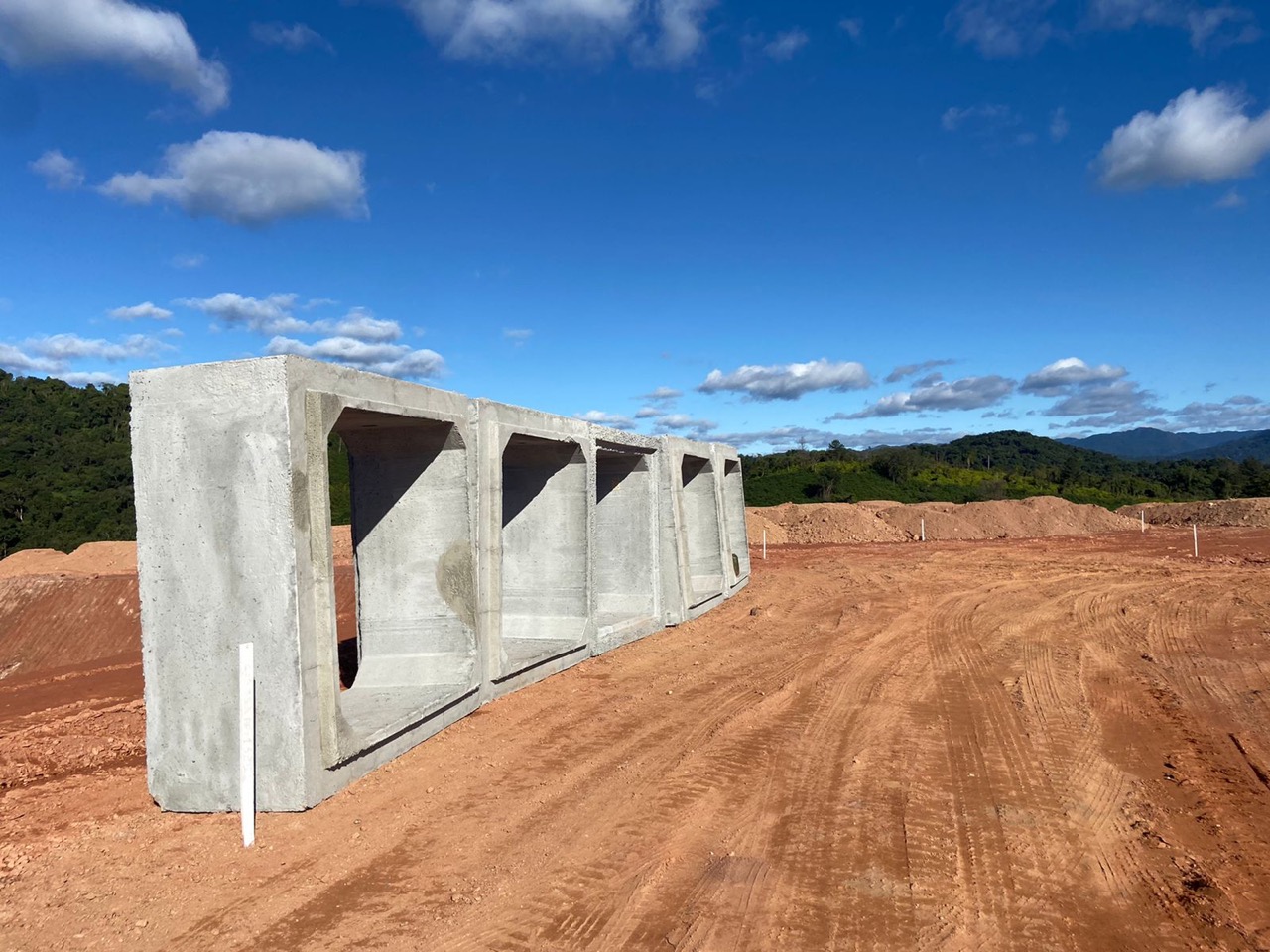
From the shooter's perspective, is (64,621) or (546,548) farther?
(64,621)

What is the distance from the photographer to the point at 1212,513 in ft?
120

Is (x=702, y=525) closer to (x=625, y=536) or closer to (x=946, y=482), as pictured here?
(x=625, y=536)

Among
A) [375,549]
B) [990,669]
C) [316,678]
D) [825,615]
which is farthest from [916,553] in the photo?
[316,678]

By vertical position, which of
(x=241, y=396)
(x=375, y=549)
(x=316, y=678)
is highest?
(x=241, y=396)

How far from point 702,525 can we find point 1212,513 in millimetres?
31220

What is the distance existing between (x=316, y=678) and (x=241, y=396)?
2.14 meters

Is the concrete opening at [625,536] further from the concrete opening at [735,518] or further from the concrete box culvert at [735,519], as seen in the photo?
the concrete opening at [735,518]

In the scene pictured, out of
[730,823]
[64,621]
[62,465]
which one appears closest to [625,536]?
[730,823]

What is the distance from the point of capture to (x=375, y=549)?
8805mm

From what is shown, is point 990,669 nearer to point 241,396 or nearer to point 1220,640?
point 1220,640

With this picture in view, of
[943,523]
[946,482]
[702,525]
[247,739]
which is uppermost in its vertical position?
[946,482]

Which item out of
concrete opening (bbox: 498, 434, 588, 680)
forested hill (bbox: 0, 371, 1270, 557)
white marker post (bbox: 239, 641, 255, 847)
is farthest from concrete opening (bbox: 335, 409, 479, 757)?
forested hill (bbox: 0, 371, 1270, 557)

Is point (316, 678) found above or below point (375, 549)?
below

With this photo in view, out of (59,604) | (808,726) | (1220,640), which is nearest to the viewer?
(808,726)
